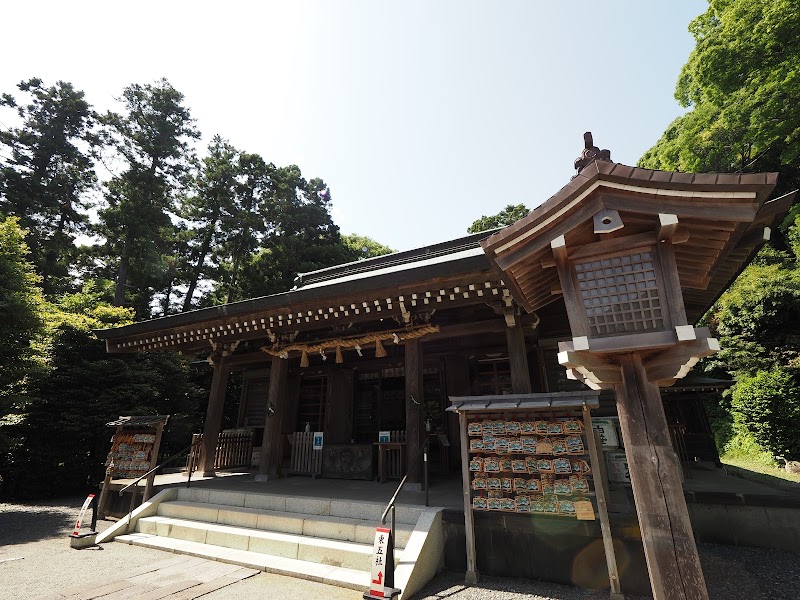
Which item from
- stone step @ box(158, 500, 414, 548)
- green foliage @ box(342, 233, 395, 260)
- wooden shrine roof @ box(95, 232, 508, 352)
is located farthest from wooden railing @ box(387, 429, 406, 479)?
green foliage @ box(342, 233, 395, 260)

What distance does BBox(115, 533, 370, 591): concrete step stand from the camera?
417 centimetres

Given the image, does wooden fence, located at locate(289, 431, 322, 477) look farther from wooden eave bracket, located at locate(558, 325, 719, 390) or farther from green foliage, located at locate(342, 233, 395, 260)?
green foliage, located at locate(342, 233, 395, 260)

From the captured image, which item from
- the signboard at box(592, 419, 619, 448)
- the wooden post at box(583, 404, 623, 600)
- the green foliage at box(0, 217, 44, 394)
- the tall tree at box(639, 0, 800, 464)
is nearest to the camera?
the wooden post at box(583, 404, 623, 600)

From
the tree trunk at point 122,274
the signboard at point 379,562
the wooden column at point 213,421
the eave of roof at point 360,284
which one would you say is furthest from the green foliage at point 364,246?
the signboard at point 379,562

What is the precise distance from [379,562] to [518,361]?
3.49 meters

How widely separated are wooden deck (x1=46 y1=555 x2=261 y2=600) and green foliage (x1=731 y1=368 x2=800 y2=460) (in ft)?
45.0

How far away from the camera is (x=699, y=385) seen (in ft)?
25.5

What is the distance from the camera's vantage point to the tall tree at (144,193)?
2048cm

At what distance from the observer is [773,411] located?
401 inches

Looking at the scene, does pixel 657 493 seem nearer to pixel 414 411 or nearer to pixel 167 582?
pixel 414 411

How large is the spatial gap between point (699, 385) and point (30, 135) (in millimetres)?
32688

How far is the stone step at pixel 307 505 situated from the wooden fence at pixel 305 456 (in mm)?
2232

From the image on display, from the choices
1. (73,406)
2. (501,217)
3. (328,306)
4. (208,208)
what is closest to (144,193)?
(208,208)

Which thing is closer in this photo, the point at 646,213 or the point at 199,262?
the point at 646,213
